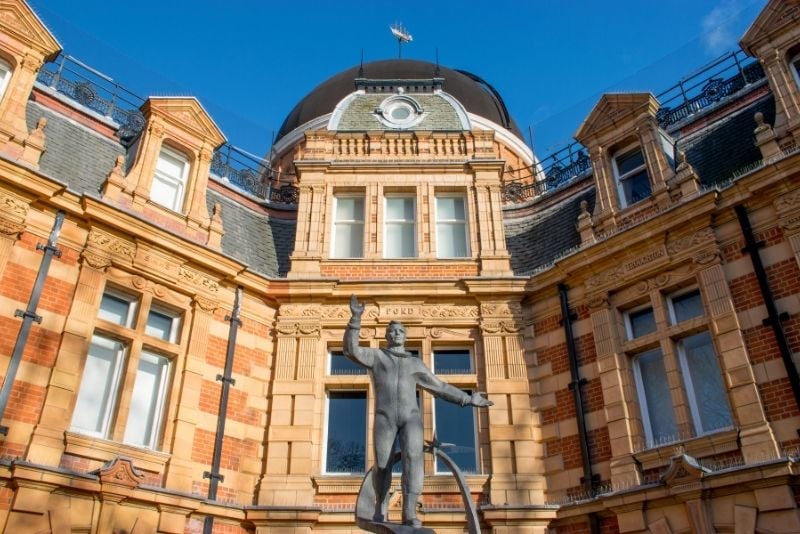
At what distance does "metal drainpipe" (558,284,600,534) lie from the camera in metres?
11.6

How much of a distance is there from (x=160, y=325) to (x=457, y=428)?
5.89 m

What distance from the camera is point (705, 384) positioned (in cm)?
1157

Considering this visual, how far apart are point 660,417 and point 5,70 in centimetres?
1365

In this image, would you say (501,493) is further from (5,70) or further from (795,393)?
(5,70)

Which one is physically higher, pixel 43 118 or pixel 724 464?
pixel 43 118

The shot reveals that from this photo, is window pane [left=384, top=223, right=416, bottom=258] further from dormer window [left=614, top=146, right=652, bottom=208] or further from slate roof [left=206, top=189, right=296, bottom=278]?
dormer window [left=614, top=146, right=652, bottom=208]

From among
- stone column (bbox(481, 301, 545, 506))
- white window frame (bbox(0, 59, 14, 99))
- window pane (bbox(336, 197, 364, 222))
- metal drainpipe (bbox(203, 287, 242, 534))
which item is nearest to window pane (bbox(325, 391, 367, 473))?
metal drainpipe (bbox(203, 287, 242, 534))

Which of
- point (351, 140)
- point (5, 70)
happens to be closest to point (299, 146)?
point (351, 140)

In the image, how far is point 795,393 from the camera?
399 inches

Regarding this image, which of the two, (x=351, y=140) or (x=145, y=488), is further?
(x=351, y=140)

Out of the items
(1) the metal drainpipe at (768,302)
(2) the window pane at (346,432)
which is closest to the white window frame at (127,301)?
(2) the window pane at (346,432)

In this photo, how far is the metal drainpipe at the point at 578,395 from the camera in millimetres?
11631

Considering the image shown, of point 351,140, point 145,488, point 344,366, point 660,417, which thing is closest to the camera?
point 145,488

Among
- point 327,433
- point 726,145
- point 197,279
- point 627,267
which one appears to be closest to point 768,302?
point 627,267
